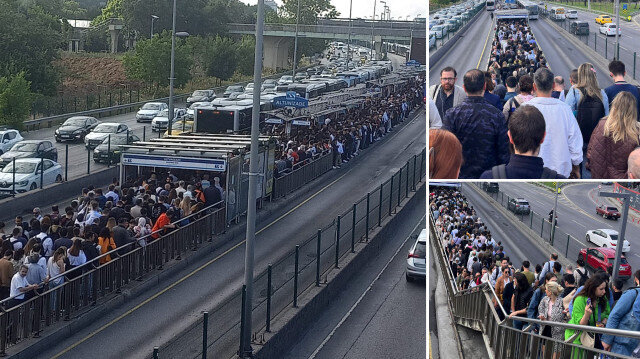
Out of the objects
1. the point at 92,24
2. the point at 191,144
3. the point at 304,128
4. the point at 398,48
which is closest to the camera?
the point at 191,144

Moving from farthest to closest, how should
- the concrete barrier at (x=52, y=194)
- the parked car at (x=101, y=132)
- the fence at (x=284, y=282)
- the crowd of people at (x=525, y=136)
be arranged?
1. the parked car at (x=101, y=132)
2. the concrete barrier at (x=52, y=194)
3. the fence at (x=284, y=282)
4. the crowd of people at (x=525, y=136)

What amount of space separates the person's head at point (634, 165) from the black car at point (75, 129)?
37980 millimetres

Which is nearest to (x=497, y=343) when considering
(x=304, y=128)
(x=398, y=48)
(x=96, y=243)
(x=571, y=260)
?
(x=571, y=260)

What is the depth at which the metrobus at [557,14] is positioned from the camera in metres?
11.7

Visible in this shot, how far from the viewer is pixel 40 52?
60594mm

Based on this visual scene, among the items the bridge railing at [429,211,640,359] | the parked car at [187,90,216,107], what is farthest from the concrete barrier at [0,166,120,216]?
the parked car at [187,90,216,107]

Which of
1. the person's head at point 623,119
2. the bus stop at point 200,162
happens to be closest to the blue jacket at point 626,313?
the person's head at point 623,119

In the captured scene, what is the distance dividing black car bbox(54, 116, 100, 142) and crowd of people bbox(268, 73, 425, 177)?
33.5 ft

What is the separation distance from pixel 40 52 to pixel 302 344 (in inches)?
1889

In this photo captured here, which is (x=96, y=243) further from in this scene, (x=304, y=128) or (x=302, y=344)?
(x=304, y=128)

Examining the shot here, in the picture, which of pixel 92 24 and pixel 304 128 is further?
pixel 92 24

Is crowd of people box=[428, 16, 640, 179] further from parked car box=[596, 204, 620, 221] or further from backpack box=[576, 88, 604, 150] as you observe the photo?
parked car box=[596, 204, 620, 221]

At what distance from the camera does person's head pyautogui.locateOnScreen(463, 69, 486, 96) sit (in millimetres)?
7191

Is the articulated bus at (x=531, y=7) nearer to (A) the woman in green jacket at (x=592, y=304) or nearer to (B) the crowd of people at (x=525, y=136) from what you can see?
(B) the crowd of people at (x=525, y=136)
